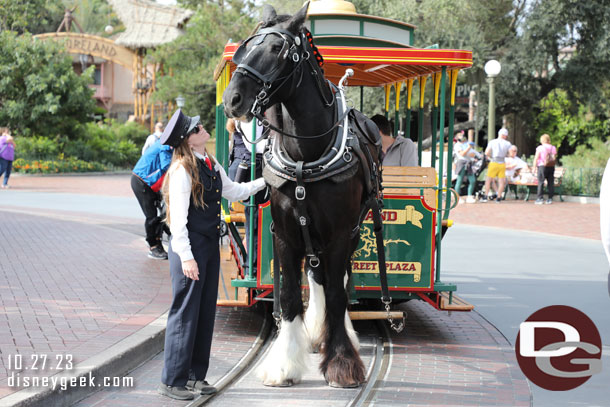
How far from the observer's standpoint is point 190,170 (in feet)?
14.9

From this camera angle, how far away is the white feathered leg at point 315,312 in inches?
221

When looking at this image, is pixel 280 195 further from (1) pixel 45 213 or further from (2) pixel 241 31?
(2) pixel 241 31

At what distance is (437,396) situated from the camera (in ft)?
15.9

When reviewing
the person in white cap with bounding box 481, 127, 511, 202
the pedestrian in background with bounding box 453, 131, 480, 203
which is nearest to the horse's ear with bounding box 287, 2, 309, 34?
the pedestrian in background with bounding box 453, 131, 480, 203

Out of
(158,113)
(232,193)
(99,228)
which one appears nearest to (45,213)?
(99,228)

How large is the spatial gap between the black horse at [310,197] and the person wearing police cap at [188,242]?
53cm

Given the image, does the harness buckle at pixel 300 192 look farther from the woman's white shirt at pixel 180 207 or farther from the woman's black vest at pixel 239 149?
the woman's black vest at pixel 239 149

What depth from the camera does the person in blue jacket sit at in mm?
9273

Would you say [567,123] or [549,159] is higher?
[567,123]

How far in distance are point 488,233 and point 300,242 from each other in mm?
10286

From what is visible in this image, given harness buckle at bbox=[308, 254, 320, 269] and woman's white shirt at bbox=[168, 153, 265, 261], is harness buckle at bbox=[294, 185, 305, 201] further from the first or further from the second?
woman's white shirt at bbox=[168, 153, 265, 261]

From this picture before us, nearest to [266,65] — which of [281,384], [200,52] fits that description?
[281,384]

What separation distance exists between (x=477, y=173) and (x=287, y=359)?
16917 millimetres

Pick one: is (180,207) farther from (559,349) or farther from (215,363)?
(559,349)
